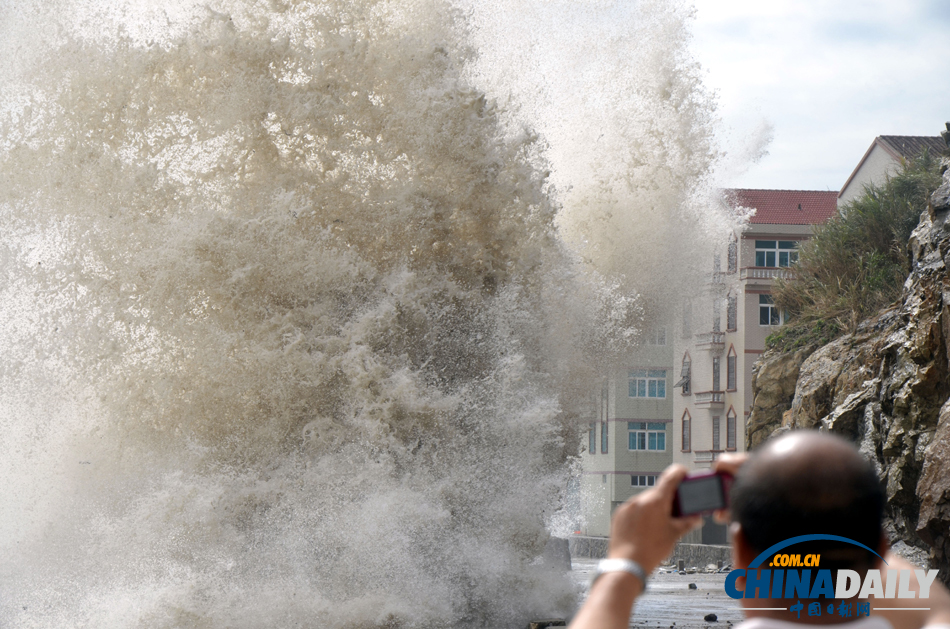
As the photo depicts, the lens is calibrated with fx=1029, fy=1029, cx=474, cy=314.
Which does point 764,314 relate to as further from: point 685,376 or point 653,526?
point 653,526

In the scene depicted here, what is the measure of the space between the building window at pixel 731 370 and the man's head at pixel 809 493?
4097 centimetres

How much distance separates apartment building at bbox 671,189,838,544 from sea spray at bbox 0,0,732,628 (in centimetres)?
2750

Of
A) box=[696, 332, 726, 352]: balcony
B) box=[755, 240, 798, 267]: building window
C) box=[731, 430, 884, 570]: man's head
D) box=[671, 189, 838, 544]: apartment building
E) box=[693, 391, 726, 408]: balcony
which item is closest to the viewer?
box=[731, 430, 884, 570]: man's head

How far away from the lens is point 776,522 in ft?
4.93

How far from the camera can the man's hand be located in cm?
158

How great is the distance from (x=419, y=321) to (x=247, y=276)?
2.20 meters

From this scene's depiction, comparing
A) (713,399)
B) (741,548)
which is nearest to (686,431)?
(713,399)

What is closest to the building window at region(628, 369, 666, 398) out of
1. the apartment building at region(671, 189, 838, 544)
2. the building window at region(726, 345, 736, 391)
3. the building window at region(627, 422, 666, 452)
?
the building window at region(627, 422, 666, 452)

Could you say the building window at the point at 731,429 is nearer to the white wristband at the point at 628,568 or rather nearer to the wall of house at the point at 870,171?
the wall of house at the point at 870,171

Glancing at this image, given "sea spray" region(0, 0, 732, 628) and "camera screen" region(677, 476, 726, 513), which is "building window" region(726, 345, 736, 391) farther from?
"camera screen" region(677, 476, 726, 513)

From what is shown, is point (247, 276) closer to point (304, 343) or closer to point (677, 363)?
point (304, 343)

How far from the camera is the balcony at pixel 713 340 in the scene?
139 feet

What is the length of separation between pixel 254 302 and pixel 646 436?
37701 millimetres

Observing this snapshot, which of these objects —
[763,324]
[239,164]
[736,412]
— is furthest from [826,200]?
[239,164]
